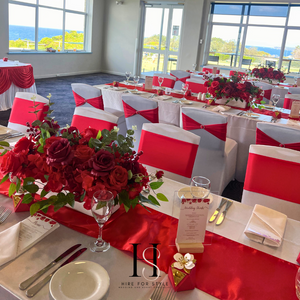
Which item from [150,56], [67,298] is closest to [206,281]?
[67,298]

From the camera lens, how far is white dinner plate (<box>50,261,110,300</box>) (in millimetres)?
915

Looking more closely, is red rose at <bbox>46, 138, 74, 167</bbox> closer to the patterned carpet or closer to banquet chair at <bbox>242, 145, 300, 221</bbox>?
banquet chair at <bbox>242, 145, 300, 221</bbox>

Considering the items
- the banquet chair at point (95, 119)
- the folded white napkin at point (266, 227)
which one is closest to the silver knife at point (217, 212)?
the folded white napkin at point (266, 227)

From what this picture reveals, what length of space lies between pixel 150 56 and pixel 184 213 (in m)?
11.6

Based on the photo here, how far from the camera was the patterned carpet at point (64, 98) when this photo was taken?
3.62 m

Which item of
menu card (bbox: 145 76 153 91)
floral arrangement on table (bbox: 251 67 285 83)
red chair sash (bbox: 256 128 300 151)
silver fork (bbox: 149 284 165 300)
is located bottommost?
silver fork (bbox: 149 284 165 300)

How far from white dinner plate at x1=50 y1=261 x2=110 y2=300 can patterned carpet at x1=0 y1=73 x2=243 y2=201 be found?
2.62 meters

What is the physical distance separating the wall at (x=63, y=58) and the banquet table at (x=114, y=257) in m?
8.67

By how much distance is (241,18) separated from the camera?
10.3 m

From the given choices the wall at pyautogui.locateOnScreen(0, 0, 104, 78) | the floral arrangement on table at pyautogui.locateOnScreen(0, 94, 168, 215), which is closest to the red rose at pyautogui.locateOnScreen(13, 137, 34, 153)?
the floral arrangement on table at pyautogui.locateOnScreen(0, 94, 168, 215)

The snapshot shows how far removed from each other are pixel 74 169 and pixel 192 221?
49cm

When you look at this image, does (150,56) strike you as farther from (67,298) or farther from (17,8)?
(67,298)

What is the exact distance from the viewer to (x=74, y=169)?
1.15m

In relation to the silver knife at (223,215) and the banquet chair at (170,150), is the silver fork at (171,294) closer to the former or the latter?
the silver knife at (223,215)
